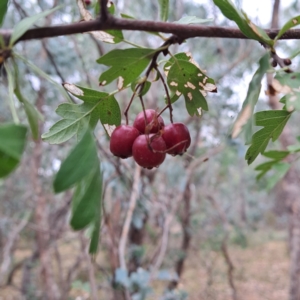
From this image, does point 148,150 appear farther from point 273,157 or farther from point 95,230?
point 273,157

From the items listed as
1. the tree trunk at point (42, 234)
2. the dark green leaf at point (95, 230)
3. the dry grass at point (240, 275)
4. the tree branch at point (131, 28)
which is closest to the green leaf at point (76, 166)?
the dark green leaf at point (95, 230)

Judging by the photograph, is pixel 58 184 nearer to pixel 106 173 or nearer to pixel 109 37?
pixel 109 37

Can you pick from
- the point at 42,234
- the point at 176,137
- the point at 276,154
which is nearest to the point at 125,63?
the point at 176,137

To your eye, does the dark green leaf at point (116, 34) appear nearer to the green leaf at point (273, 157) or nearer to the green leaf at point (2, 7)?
the green leaf at point (2, 7)

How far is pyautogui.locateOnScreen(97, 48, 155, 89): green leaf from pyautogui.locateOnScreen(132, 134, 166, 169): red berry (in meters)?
0.09

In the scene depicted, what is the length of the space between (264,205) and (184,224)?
28.2 feet

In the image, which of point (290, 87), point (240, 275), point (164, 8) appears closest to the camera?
point (290, 87)

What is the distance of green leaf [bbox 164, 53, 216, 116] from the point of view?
1.83ft

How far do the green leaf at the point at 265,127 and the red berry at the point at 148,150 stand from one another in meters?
0.14

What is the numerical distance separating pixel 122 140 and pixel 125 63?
13 centimetres

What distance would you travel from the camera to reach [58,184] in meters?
0.34

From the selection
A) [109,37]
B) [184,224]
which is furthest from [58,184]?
[184,224]

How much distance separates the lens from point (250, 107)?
374 mm

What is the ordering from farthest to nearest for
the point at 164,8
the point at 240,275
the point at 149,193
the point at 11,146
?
1. the point at 240,275
2. the point at 149,193
3. the point at 164,8
4. the point at 11,146
